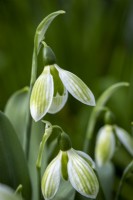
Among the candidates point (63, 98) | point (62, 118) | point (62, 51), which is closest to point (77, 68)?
point (62, 51)

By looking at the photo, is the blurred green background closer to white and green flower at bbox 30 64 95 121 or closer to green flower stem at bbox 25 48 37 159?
green flower stem at bbox 25 48 37 159

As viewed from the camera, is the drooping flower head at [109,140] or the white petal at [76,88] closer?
the white petal at [76,88]

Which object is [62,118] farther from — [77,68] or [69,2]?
[69,2]

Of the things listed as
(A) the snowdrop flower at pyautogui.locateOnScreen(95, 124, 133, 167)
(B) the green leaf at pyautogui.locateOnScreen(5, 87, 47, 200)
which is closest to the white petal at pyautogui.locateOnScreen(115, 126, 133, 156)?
(A) the snowdrop flower at pyautogui.locateOnScreen(95, 124, 133, 167)

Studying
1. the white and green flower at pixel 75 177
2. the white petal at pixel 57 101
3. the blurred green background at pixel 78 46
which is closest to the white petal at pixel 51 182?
the white and green flower at pixel 75 177

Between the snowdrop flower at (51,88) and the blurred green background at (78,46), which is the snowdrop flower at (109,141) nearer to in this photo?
the snowdrop flower at (51,88)

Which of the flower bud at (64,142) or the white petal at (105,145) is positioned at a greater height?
the flower bud at (64,142)
